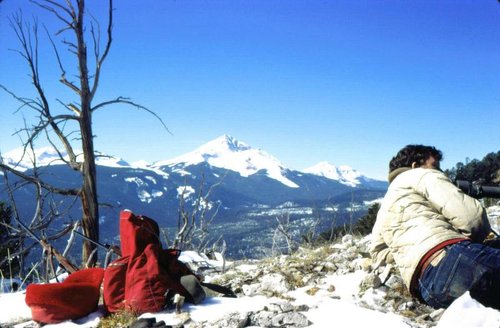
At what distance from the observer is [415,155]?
4.37 m

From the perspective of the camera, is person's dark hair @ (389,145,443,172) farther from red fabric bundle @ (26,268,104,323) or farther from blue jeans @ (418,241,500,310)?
red fabric bundle @ (26,268,104,323)

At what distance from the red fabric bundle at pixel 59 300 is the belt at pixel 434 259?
301 cm

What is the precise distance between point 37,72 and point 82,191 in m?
2.30

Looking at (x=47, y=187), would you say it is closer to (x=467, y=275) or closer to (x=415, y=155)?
(x=415, y=155)

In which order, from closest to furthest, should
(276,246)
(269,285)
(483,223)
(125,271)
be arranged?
(483,223), (125,271), (269,285), (276,246)

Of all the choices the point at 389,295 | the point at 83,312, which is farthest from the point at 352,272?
the point at 83,312

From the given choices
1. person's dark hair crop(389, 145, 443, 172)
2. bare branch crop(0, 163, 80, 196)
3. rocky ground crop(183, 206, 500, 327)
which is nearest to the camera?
rocky ground crop(183, 206, 500, 327)

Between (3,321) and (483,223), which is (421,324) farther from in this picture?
(3,321)

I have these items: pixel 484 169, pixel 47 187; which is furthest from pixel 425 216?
pixel 484 169

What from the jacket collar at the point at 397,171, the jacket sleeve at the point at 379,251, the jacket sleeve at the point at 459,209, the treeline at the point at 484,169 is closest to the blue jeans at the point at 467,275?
the jacket sleeve at the point at 459,209

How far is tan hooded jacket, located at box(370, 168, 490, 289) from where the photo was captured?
12.0 ft

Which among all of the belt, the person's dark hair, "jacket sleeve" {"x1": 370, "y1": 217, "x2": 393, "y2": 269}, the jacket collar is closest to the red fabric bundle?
"jacket sleeve" {"x1": 370, "y1": 217, "x2": 393, "y2": 269}

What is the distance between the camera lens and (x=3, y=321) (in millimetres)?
4215

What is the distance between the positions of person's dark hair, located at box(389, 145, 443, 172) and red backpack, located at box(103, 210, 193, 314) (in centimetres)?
247
